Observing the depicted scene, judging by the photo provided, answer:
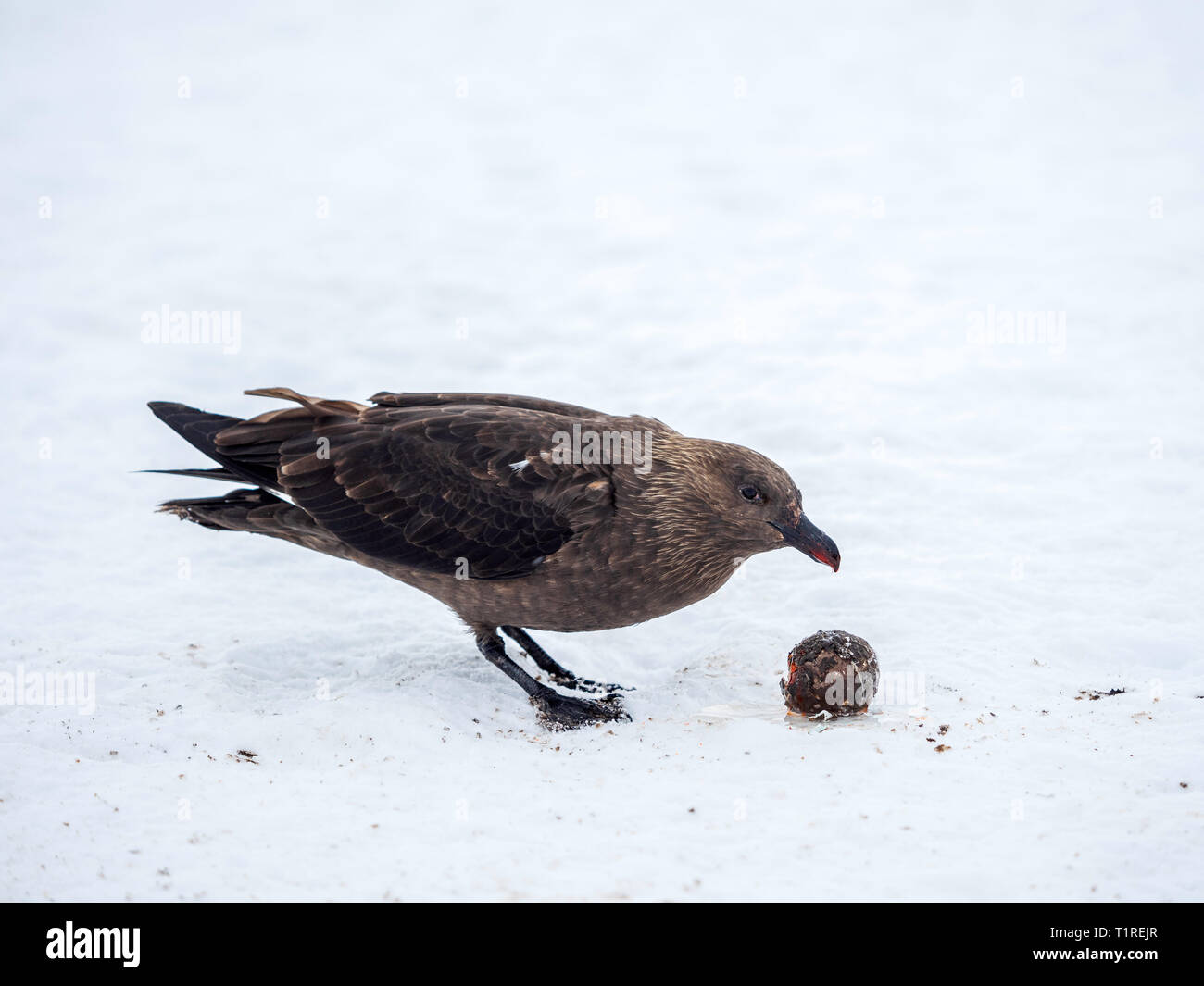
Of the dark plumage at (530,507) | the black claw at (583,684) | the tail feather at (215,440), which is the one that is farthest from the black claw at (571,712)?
the tail feather at (215,440)

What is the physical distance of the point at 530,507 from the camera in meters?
4.26

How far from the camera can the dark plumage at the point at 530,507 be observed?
4.27 metres

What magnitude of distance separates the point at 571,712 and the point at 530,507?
833 millimetres

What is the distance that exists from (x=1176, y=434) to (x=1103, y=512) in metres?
1.38

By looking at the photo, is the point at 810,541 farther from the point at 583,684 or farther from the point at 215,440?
the point at 215,440

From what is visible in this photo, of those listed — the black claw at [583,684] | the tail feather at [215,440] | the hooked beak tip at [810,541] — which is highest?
the tail feather at [215,440]

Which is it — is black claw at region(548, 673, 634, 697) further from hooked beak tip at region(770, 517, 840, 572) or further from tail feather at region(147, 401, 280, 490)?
tail feather at region(147, 401, 280, 490)

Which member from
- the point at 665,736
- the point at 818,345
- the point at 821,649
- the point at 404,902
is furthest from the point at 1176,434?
the point at 404,902

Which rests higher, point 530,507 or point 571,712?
point 530,507

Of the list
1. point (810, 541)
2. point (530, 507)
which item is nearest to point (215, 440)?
point (530, 507)

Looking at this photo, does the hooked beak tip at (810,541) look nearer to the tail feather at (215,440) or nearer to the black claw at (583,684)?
the black claw at (583,684)

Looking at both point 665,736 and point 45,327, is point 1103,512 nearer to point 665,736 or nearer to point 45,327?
point 665,736

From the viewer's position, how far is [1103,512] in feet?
20.7

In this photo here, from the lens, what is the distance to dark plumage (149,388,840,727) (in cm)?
→ 427
